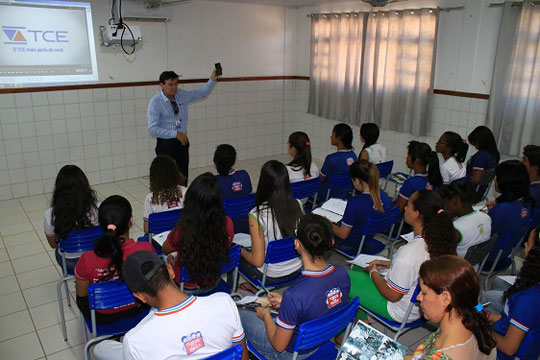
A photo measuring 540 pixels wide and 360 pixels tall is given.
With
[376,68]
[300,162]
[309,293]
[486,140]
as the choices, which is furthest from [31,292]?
[376,68]

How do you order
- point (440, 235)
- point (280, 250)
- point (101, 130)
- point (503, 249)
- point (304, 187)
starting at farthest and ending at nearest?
point (101, 130), point (304, 187), point (503, 249), point (280, 250), point (440, 235)

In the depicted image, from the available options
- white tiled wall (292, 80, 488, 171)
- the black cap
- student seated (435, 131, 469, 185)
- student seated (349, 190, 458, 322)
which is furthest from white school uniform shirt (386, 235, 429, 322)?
white tiled wall (292, 80, 488, 171)

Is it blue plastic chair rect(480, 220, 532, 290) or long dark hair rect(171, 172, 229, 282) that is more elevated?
long dark hair rect(171, 172, 229, 282)

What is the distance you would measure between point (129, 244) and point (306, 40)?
21.9 ft

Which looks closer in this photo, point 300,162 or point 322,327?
point 322,327

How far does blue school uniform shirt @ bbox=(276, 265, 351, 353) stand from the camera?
2.00 m

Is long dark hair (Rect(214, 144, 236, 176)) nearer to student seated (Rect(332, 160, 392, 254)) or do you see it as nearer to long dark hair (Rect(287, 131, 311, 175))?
long dark hair (Rect(287, 131, 311, 175))

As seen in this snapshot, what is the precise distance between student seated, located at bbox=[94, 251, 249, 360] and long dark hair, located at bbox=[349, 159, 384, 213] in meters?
2.02

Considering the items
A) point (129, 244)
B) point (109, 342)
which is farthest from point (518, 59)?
point (109, 342)

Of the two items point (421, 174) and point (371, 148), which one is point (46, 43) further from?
point (421, 174)

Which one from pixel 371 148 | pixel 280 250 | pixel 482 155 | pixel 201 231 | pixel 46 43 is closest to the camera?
pixel 201 231

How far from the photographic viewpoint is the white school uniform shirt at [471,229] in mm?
3139

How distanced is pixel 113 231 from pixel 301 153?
2.49 metres

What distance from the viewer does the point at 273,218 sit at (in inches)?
Result: 119
